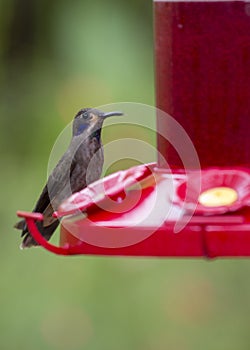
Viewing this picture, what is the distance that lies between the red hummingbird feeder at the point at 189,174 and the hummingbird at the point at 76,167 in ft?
0.79

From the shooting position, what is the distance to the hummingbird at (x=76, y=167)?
291 cm

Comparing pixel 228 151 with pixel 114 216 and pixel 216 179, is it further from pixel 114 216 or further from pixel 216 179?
pixel 114 216

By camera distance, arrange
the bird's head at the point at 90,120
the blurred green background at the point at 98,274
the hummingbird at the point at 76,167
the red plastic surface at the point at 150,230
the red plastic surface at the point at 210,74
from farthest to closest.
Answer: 1. the blurred green background at the point at 98,274
2. the bird's head at the point at 90,120
3. the hummingbird at the point at 76,167
4. the red plastic surface at the point at 210,74
5. the red plastic surface at the point at 150,230

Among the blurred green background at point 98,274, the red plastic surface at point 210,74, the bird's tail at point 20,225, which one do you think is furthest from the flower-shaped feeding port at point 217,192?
the blurred green background at point 98,274

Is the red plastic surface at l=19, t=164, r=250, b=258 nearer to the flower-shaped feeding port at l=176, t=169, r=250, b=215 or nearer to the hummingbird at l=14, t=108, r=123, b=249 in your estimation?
the flower-shaped feeding port at l=176, t=169, r=250, b=215

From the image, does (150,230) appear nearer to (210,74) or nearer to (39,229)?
(210,74)

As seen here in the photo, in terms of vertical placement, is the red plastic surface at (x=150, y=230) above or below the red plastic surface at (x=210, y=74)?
below

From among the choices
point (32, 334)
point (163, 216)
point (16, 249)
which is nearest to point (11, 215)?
point (16, 249)

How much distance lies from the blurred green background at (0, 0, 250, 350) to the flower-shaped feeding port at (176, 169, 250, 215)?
2216 mm

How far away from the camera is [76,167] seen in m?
3.00


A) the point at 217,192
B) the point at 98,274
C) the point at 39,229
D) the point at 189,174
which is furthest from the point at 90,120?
the point at 98,274

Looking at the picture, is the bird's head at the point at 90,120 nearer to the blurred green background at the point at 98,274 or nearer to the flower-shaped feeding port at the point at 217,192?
the flower-shaped feeding port at the point at 217,192

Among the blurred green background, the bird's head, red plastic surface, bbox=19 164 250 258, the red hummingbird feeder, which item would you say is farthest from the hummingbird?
the blurred green background

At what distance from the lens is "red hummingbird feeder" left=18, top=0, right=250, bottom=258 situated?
2291mm
